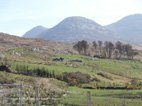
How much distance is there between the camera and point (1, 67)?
83438 millimetres

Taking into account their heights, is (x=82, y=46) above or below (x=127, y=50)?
above

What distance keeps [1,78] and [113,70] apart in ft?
187

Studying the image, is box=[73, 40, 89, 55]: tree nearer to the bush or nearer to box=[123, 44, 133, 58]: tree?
box=[123, 44, 133, 58]: tree

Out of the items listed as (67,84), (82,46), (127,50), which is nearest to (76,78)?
(67,84)

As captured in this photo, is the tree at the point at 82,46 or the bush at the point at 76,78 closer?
the bush at the point at 76,78

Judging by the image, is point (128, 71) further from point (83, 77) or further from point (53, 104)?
point (53, 104)

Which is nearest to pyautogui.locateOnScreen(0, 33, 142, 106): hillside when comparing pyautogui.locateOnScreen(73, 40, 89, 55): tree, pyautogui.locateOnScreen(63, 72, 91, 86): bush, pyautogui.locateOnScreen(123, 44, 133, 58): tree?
pyautogui.locateOnScreen(63, 72, 91, 86): bush

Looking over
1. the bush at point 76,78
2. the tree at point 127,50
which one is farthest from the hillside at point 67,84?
the tree at point 127,50

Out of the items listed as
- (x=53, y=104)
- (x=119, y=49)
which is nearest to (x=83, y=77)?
(x=53, y=104)

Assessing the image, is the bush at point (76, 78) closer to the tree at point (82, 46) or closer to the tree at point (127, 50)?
the tree at point (82, 46)

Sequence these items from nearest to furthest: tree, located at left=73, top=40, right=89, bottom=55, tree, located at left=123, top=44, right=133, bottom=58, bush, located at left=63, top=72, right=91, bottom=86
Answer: bush, located at left=63, top=72, right=91, bottom=86
tree, located at left=123, top=44, right=133, bottom=58
tree, located at left=73, top=40, right=89, bottom=55

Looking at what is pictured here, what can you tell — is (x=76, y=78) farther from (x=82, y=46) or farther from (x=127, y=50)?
(x=127, y=50)

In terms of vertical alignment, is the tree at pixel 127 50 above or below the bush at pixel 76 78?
above

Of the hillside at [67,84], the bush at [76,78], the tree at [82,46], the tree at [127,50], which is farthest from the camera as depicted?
the tree at [82,46]
